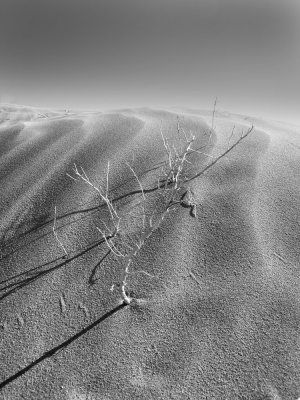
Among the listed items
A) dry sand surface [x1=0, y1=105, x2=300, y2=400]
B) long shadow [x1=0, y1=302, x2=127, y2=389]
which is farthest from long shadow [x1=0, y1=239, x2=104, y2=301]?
long shadow [x1=0, y1=302, x2=127, y2=389]

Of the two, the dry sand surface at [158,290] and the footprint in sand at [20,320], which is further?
the footprint in sand at [20,320]

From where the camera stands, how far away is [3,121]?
280 cm

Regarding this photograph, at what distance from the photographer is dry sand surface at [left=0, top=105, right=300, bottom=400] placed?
0.83 metres

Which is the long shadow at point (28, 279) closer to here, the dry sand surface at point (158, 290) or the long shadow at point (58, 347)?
the dry sand surface at point (158, 290)

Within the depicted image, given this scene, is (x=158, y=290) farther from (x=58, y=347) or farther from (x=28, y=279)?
(x=28, y=279)

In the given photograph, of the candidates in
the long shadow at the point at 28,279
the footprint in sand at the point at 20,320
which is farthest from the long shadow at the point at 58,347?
the long shadow at the point at 28,279

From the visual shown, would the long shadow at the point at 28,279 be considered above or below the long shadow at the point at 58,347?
above

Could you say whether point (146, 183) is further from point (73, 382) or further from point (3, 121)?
point (3, 121)

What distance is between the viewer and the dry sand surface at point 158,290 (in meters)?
0.83

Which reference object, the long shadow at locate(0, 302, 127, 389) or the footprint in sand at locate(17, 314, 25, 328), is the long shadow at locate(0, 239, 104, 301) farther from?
the long shadow at locate(0, 302, 127, 389)

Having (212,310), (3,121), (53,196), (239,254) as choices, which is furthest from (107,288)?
(3,121)

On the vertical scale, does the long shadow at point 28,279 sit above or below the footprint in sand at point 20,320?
above

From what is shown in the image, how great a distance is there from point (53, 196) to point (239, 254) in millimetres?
843

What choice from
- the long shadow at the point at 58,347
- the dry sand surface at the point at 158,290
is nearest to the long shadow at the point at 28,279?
the dry sand surface at the point at 158,290
